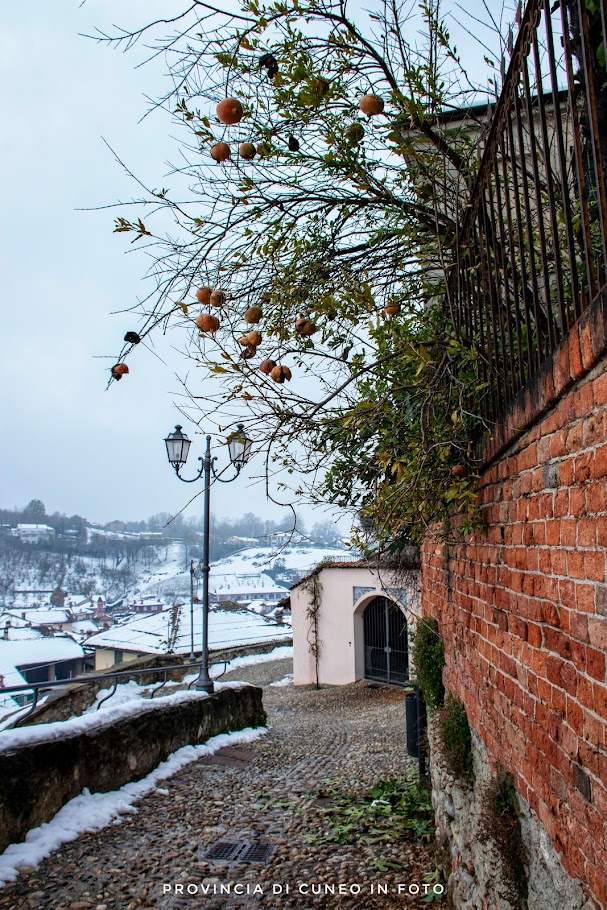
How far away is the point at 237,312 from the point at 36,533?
48.3 metres

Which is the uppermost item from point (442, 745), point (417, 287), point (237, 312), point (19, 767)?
point (417, 287)

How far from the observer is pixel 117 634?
2906 centimetres

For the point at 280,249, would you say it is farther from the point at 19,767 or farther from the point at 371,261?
the point at 19,767

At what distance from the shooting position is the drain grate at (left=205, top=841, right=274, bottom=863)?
4.27 meters

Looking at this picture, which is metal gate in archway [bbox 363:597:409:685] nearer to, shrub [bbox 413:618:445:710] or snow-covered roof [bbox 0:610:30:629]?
shrub [bbox 413:618:445:710]

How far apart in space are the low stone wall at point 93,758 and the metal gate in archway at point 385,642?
839cm

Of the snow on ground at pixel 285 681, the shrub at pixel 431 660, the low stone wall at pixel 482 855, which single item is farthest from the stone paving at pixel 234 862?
the snow on ground at pixel 285 681

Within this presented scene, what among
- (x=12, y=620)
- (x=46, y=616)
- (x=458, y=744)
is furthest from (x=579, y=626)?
(x=46, y=616)

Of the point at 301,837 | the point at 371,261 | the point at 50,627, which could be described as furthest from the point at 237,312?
the point at 50,627

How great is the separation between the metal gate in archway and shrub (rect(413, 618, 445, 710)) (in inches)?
435

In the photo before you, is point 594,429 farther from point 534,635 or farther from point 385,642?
point 385,642

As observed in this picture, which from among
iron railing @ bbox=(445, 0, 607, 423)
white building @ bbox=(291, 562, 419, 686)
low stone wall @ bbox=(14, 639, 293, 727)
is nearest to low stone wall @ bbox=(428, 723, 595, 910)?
iron railing @ bbox=(445, 0, 607, 423)

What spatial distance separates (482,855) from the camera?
265 centimetres

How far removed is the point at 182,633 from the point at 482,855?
27.6 metres
